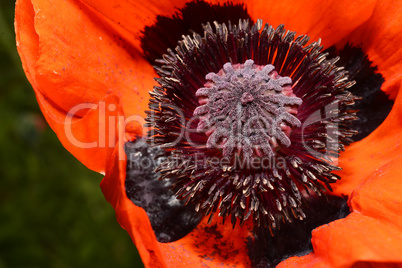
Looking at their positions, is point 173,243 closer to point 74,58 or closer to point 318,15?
point 74,58

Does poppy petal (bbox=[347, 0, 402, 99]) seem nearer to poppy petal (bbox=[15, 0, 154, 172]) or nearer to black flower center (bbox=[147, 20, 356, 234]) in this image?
black flower center (bbox=[147, 20, 356, 234])

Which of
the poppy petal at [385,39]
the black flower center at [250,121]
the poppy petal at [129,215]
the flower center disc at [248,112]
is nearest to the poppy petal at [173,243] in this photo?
the poppy petal at [129,215]

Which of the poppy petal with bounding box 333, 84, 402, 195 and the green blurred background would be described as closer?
the poppy petal with bounding box 333, 84, 402, 195

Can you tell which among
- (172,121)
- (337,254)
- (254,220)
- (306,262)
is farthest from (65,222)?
(337,254)

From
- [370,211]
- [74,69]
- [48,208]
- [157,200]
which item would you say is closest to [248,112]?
[157,200]

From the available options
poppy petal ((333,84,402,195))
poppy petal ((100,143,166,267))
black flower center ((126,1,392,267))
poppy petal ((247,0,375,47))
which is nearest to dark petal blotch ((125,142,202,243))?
black flower center ((126,1,392,267))

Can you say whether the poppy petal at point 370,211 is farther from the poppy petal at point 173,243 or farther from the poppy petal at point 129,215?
the poppy petal at point 129,215
